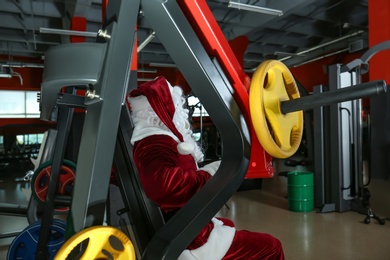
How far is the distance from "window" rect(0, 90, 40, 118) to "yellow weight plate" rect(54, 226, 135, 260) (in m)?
11.2

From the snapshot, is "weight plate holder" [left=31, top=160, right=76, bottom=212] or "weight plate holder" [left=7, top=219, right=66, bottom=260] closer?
"weight plate holder" [left=7, top=219, right=66, bottom=260]

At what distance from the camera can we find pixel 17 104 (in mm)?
11133

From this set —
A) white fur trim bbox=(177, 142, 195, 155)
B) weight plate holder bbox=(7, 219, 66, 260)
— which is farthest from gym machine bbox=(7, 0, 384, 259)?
weight plate holder bbox=(7, 219, 66, 260)

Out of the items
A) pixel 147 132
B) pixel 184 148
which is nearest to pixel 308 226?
pixel 184 148

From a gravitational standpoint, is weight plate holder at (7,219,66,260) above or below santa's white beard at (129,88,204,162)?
below

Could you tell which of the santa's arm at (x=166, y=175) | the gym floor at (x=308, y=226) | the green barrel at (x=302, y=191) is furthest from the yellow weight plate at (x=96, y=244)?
the green barrel at (x=302, y=191)

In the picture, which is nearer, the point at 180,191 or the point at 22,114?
the point at 180,191

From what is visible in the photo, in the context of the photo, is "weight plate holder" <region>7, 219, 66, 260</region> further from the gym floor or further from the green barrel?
the green barrel

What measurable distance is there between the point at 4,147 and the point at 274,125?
8524 mm

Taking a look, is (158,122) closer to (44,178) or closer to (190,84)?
(190,84)

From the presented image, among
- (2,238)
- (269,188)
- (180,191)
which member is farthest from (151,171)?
(269,188)

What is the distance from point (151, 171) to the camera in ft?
4.07

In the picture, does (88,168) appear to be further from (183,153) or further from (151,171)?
(183,153)

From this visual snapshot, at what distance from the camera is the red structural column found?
18.0 feet
